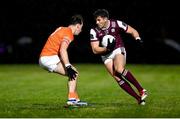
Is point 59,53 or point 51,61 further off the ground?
point 59,53

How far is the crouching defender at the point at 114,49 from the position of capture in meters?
13.5

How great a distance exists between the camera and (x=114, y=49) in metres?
13.8

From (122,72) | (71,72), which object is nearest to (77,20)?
(71,72)

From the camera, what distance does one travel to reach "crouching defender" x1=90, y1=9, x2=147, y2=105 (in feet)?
44.4

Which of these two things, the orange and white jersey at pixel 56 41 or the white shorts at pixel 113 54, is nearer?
the orange and white jersey at pixel 56 41

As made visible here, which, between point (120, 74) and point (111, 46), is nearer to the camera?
point (111, 46)

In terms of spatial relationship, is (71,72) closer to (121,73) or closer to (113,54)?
(121,73)

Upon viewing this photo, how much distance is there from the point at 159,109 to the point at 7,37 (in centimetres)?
4593

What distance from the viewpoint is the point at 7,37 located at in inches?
2264

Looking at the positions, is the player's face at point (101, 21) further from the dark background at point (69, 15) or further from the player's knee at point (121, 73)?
the dark background at point (69, 15)

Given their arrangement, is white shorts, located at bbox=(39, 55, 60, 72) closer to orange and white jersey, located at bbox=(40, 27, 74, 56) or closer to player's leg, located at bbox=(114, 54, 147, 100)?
orange and white jersey, located at bbox=(40, 27, 74, 56)

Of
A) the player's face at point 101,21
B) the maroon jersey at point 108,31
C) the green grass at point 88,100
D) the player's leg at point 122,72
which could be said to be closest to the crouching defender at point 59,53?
the green grass at point 88,100

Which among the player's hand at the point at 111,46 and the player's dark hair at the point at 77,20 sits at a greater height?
the player's dark hair at the point at 77,20

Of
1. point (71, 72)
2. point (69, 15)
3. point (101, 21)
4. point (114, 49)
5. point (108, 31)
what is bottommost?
point (71, 72)
